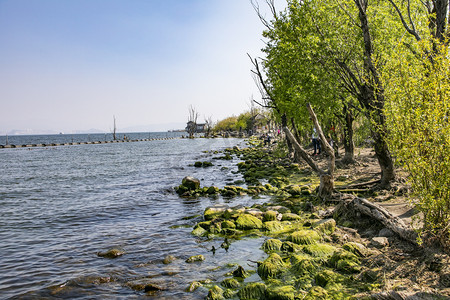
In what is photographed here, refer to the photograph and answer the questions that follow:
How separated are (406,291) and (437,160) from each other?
2.80m

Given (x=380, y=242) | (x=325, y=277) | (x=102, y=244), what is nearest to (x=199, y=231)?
(x=102, y=244)

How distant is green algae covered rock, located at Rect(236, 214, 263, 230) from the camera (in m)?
12.1

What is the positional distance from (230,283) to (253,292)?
2.60 ft

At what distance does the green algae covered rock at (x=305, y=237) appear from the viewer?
9.72m

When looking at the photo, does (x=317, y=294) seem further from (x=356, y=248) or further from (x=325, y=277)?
(x=356, y=248)

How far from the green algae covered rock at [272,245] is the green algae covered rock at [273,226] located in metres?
1.66

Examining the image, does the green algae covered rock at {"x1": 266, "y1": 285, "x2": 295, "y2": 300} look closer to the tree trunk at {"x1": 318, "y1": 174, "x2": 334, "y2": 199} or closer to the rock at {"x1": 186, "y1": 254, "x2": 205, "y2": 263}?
the rock at {"x1": 186, "y1": 254, "x2": 205, "y2": 263}

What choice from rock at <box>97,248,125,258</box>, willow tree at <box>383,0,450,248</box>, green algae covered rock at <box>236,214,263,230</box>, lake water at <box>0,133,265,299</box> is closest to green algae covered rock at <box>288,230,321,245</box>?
lake water at <box>0,133,265,299</box>

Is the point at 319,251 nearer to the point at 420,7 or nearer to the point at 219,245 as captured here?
the point at 219,245

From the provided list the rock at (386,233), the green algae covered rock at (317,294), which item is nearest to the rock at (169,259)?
the green algae covered rock at (317,294)

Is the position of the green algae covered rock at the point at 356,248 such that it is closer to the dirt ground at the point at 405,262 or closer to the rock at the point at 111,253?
the dirt ground at the point at 405,262

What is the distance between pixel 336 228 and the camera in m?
10.7

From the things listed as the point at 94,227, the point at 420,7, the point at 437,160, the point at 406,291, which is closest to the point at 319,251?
the point at 406,291

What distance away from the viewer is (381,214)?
9.66m
